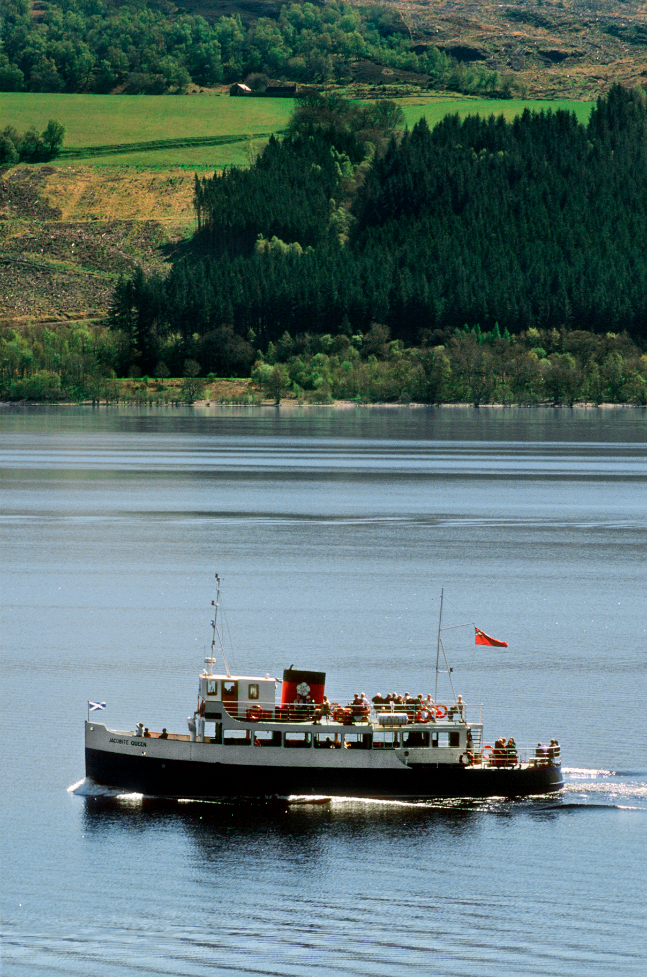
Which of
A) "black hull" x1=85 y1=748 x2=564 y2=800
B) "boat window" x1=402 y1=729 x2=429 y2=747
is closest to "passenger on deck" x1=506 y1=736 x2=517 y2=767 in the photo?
"black hull" x1=85 y1=748 x2=564 y2=800

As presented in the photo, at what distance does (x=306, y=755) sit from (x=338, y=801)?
80.3 inches

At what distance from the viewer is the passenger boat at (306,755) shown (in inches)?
2140

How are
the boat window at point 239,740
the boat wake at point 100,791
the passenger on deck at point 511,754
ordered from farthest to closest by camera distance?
the passenger on deck at point 511,754 → the boat window at point 239,740 → the boat wake at point 100,791

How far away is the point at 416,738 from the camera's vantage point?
5581 centimetres

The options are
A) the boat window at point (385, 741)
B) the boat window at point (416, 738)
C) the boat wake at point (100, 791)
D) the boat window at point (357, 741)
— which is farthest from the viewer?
the boat window at point (416, 738)

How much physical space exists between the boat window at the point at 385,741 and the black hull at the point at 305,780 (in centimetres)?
93

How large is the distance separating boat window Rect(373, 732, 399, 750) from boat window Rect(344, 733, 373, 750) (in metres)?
0.38

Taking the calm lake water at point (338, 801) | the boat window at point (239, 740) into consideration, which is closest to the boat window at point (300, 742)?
the boat window at point (239, 740)

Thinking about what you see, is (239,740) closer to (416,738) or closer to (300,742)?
(300,742)

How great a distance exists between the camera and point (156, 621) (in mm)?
90312

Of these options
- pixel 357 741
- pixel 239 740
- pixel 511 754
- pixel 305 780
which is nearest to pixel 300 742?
pixel 305 780

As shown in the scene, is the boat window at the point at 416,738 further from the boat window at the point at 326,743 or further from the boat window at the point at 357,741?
the boat window at the point at 326,743

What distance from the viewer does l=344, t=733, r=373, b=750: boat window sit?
181 ft

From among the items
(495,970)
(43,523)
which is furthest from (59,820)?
(43,523)
